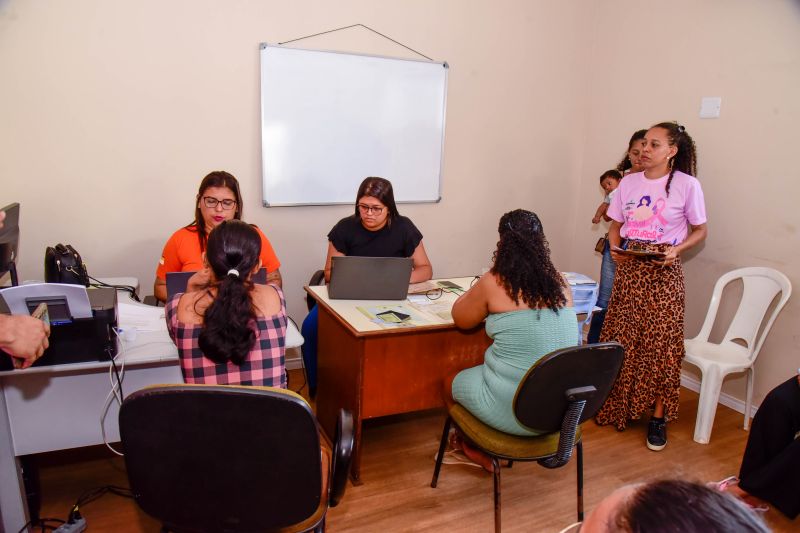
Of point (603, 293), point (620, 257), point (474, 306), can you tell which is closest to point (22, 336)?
point (474, 306)

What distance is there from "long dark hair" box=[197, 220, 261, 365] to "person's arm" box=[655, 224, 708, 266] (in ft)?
6.77

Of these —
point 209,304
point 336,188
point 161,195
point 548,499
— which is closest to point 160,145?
point 161,195

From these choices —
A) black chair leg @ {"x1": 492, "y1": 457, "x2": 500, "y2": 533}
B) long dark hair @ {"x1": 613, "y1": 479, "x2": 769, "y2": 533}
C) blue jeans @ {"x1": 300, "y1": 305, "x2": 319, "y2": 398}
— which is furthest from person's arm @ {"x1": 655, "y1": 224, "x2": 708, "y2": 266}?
long dark hair @ {"x1": 613, "y1": 479, "x2": 769, "y2": 533}

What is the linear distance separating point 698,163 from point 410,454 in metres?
2.54

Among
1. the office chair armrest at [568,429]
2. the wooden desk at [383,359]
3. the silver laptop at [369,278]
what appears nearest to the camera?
the office chair armrest at [568,429]

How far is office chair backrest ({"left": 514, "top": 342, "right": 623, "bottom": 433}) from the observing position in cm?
159

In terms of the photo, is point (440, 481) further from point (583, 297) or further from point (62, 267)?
point (62, 267)

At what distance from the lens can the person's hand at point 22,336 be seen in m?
1.44

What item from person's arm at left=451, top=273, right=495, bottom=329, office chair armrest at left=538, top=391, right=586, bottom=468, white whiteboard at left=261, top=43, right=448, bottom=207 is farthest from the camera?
white whiteboard at left=261, top=43, right=448, bottom=207

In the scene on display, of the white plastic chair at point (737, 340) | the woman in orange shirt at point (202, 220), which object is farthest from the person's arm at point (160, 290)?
the white plastic chair at point (737, 340)

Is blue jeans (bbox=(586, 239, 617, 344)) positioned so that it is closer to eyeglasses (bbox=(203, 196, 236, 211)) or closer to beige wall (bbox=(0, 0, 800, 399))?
beige wall (bbox=(0, 0, 800, 399))

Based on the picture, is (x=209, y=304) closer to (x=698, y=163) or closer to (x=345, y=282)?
(x=345, y=282)

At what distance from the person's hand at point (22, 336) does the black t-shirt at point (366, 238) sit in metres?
1.61

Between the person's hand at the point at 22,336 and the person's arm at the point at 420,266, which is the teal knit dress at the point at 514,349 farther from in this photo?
the person's hand at the point at 22,336
